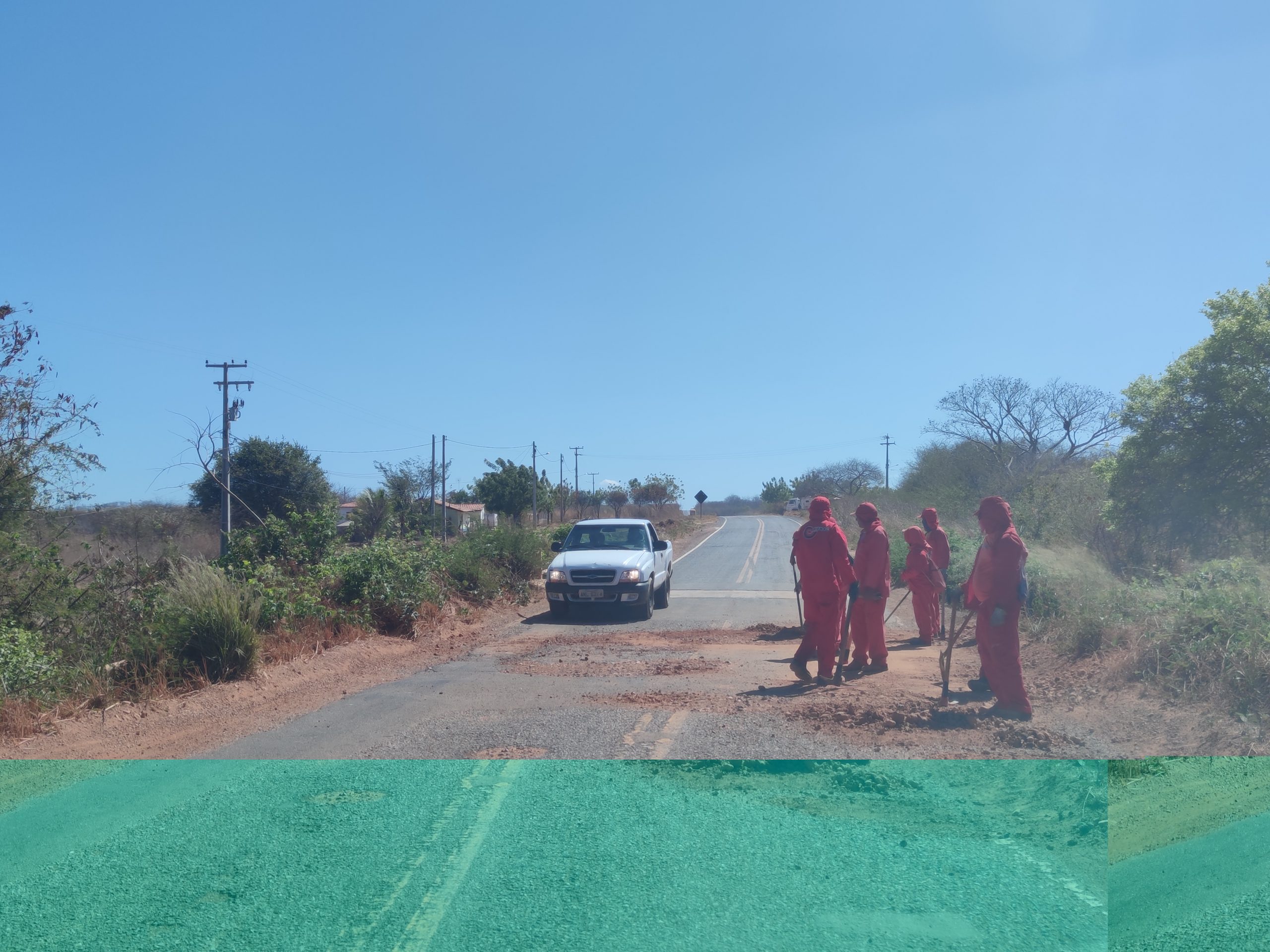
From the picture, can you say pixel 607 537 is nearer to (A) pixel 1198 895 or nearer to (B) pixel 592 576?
(B) pixel 592 576

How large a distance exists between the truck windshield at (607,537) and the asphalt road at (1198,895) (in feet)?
40.8

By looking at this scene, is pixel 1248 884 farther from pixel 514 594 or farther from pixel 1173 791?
pixel 514 594

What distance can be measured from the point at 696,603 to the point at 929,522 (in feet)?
22.8

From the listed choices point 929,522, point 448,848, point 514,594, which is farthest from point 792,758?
point 514,594

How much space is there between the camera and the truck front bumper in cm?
1529

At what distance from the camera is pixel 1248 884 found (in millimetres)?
4246

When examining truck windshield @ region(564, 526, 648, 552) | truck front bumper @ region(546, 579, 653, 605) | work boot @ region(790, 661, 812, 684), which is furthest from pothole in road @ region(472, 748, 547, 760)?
truck windshield @ region(564, 526, 648, 552)

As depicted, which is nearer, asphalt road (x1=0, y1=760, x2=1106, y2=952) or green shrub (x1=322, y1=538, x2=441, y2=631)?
asphalt road (x1=0, y1=760, x2=1106, y2=952)

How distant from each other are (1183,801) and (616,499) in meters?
71.3

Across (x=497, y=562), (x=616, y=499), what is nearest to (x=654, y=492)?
(x=616, y=499)

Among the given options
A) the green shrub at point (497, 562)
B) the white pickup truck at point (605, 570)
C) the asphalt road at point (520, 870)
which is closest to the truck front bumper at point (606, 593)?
the white pickup truck at point (605, 570)

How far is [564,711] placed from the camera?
8055mm

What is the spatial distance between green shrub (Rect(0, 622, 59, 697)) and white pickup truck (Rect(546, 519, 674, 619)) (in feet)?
25.8
